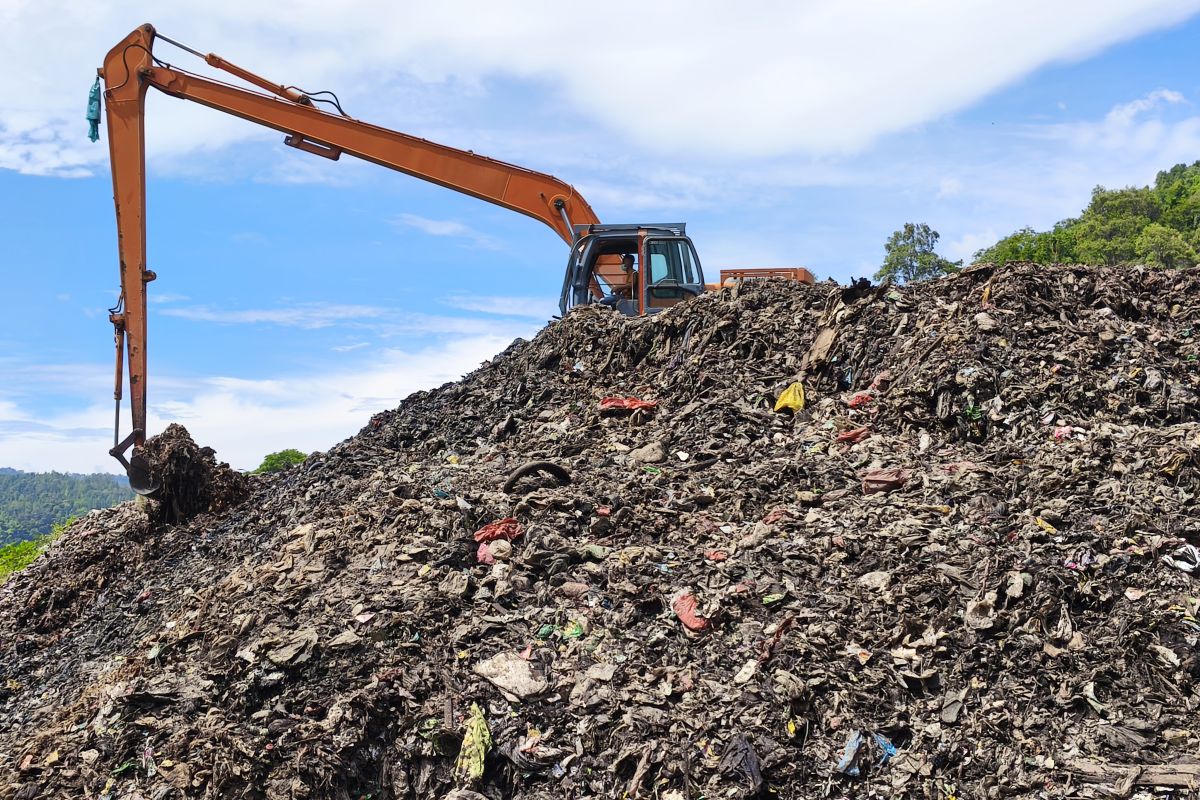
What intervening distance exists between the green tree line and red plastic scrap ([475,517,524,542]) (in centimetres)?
2528

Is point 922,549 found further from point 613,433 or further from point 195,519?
point 195,519

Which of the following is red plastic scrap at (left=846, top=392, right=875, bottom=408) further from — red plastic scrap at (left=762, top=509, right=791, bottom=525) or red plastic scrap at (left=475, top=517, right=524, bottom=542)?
red plastic scrap at (left=475, top=517, right=524, bottom=542)

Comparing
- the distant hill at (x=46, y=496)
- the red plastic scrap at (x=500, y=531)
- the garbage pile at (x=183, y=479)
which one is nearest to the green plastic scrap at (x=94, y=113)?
the garbage pile at (x=183, y=479)

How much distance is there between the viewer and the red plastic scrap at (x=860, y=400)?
8516 mm

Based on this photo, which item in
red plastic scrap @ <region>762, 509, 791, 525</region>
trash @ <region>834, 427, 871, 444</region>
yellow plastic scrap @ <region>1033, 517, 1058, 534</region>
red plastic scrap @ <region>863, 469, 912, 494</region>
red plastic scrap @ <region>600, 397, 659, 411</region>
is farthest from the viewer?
red plastic scrap @ <region>600, 397, 659, 411</region>

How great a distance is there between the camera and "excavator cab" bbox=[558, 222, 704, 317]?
1149 cm

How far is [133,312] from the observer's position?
1034cm

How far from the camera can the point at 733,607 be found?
5.49 m

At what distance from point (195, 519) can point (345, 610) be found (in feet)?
→ 18.7

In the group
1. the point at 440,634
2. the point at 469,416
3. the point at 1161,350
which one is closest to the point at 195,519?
the point at 469,416

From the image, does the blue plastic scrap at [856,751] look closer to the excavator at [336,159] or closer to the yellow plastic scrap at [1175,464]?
the yellow plastic scrap at [1175,464]

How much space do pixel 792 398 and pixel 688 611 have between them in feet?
12.5

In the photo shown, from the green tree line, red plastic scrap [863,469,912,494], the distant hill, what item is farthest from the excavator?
the distant hill

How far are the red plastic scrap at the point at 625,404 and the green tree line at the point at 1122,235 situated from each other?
72.8 ft
